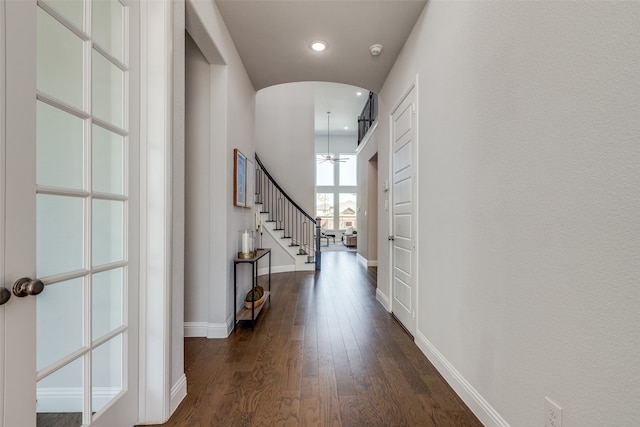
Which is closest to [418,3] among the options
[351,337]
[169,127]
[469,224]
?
[469,224]

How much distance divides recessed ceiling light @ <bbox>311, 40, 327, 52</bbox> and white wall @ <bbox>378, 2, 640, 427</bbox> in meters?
1.21

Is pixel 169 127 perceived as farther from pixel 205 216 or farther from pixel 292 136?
pixel 292 136

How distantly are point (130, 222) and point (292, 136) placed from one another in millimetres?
5859

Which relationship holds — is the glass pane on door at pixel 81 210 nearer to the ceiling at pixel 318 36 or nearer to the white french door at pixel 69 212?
the white french door at pixel 69 212

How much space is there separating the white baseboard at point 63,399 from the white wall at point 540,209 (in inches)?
72.1

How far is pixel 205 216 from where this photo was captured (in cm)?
291

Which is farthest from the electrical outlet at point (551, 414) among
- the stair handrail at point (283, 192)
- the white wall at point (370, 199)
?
the stair handrail at point (283, 192)

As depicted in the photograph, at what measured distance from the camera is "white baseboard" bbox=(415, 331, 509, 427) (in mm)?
1564

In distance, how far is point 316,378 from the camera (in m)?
2.12

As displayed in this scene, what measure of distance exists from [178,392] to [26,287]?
3.81 ft

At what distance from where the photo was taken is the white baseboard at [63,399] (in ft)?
3.56

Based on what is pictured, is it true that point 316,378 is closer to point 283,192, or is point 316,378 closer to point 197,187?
point 197,187

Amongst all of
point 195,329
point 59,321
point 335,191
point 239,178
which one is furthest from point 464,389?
point 335,191

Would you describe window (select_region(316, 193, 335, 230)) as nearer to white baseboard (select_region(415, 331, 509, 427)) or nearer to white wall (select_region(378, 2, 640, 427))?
white baseboard (select_region(415, 331, 509, 427))
